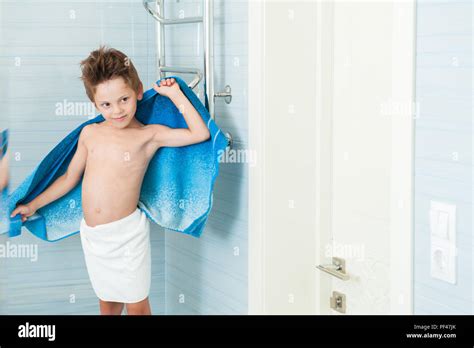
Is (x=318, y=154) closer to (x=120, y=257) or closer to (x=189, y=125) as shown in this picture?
(x=189, y=125)

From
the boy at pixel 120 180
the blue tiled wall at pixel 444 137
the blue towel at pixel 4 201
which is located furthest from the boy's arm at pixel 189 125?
the blue tiled wall at pixel 444 137

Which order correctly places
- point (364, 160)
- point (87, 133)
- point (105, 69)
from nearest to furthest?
point (364, 160) < point (105, 69) < point (87, 133)

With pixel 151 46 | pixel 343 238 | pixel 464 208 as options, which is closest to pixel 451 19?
pixel 464 208

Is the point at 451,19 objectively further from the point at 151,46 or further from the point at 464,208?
the point at 151,46

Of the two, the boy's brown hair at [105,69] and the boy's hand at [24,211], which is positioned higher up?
the boy's brown hair at [105,69]

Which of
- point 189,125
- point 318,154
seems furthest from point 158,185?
point 318,154

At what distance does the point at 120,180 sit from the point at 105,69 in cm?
33

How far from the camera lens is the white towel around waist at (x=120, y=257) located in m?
2.12

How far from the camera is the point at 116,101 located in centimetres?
205

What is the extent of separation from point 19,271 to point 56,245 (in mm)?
146

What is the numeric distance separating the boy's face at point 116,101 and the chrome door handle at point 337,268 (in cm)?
70

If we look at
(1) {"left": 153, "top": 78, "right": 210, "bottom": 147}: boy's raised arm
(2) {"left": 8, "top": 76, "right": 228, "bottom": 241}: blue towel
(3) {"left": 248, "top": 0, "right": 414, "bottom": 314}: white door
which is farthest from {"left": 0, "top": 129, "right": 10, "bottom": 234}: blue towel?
(3) {"left": 248, "top": 0, "right": 414, "bottom": 314}: white door

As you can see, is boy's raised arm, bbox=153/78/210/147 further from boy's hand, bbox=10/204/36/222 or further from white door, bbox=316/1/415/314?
boy's hand, bbox=10/204/36/222

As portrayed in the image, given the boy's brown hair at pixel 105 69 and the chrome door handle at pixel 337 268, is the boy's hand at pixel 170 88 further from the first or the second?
the chrome door handle at pixel 337 268
